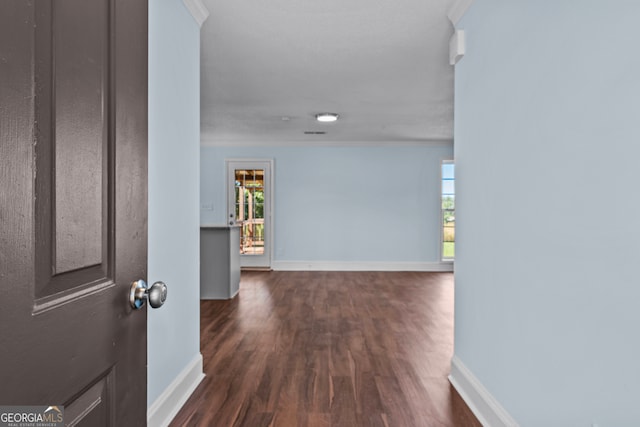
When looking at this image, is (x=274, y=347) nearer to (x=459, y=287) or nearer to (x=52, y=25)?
(x=459, y=287)

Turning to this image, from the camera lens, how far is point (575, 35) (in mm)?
1410

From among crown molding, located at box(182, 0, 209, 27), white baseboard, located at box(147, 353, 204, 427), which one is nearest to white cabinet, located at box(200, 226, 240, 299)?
white baseboard, located at box(147, 353, 204, 427)

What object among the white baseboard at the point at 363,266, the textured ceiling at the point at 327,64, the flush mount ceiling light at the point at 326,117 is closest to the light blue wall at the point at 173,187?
the textured ceiling at the point at 327,64

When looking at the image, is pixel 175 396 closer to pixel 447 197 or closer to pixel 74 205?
pixel 74 205

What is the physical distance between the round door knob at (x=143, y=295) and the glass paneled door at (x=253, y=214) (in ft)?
23.0

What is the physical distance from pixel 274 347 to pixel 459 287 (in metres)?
1.65

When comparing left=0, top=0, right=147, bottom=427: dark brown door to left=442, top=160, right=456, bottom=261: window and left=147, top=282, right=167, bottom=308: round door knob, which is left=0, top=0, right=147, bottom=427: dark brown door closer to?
left=147, top=282, right=167, bottom=308: round door knob

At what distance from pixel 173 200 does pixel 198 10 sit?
1.26 m

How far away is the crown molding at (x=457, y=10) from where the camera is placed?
2.45 metres

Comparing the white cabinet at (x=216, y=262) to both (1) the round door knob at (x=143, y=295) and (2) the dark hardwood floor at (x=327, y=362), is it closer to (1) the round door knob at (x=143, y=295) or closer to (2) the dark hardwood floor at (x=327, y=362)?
(2) the dark hardwood floor at (x=327, y=362)

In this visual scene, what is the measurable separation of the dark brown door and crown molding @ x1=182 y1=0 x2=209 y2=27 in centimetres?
163

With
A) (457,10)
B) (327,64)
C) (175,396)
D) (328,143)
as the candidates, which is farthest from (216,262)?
(457,10)

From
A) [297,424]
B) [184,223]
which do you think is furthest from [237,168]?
[297,424]

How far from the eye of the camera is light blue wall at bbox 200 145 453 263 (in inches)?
312
